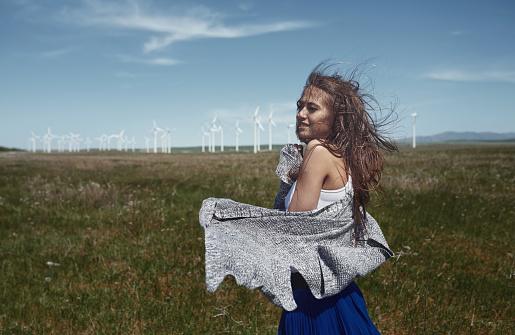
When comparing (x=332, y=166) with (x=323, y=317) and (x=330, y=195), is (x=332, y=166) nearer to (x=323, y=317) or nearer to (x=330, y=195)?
(x=330, y=195)

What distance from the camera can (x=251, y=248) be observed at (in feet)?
6.22

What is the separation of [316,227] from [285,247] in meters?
A: 0.20

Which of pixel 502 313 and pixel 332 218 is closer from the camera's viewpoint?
pixel 332 218

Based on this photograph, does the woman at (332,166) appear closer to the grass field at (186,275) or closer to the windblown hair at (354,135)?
the windblown hair at (354,135)

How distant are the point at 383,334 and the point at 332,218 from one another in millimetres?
2052

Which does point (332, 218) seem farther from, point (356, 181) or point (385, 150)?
point (385, 150)

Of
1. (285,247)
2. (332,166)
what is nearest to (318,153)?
(332,166)

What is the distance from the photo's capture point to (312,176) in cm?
201

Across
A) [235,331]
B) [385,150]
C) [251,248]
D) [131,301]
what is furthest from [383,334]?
[131,301]

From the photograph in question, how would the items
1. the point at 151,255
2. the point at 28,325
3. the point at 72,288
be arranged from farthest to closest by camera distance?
the point at 151,255
the point at 72,288
the point at 28,325

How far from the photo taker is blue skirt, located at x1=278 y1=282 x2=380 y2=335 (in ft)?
6.85

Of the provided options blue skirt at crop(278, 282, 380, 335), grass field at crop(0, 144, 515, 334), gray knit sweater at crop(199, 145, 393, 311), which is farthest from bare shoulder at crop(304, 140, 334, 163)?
grass field at crop(0, 144, 515, 334)

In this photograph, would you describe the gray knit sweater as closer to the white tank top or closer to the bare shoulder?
the white tank top

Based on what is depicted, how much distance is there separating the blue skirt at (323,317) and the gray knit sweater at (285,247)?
0.69 feet
